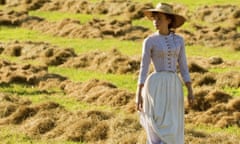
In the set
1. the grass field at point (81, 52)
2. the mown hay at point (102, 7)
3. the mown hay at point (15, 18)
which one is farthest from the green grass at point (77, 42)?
the mown hay at point (102, 7)

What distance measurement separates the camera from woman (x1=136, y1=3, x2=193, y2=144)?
847 cm

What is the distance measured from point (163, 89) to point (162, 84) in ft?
0.20

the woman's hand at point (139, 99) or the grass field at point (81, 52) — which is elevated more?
the woman's hand at point (139, 99)

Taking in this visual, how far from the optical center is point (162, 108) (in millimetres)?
8531

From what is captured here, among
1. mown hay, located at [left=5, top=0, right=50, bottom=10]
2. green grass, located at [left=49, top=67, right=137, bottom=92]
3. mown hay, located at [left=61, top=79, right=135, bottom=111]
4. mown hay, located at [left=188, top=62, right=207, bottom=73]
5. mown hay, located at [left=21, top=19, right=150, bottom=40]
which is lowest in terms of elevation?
mown hay, located at [left=5, top=0, right=50, bottom=10]

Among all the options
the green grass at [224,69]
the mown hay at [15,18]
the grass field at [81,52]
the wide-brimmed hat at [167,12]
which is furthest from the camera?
the mown hay at [15,18]

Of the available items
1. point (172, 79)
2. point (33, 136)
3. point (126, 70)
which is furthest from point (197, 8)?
point (172, 79)

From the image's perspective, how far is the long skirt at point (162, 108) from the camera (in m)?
8.51

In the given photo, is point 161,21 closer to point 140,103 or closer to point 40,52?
point 140,103

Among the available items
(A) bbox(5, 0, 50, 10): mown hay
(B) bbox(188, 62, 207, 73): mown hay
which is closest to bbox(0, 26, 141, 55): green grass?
(B) bbox(188, 62, 207, 73): mown hay

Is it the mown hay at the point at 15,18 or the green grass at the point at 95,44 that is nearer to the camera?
the green grass at the point at 95,44

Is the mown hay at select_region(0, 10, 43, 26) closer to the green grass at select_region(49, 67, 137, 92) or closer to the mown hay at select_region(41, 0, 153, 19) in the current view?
the mown hay at select_region(41, 0, 153, 19)

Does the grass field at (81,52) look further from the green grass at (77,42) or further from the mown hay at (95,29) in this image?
the mown hay at (95,29)

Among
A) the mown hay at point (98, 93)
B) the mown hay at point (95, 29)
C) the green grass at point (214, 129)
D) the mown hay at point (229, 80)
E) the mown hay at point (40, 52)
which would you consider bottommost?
the mown hay at point (95, 29)
